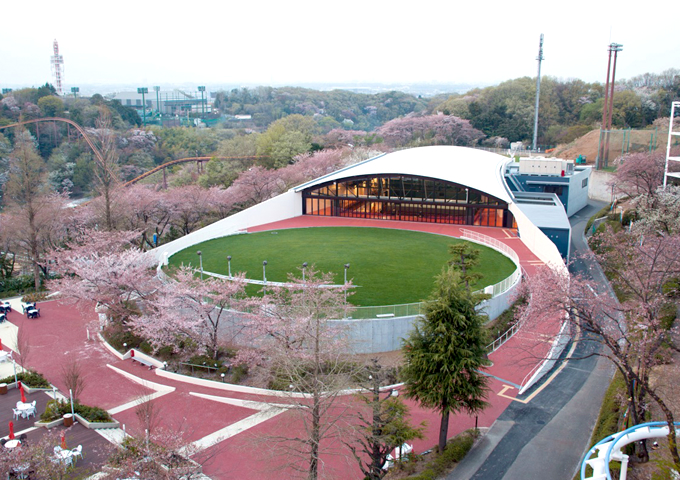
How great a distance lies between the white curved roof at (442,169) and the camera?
3928 centimetres

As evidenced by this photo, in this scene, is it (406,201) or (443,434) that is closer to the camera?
(443,434)

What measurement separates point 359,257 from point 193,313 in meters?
11.6

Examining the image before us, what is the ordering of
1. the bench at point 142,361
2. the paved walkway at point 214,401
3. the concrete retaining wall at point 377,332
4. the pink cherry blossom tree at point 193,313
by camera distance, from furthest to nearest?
the bench at point 142,361 < the concrete retaining wall at point 377,332 < the pink cherry blossom tree at point 193,313 < the paved walkway at point 214,401

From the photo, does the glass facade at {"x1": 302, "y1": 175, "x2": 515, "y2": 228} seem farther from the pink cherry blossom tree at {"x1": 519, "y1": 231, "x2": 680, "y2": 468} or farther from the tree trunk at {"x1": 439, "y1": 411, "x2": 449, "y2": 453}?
the tree trunk at {"x1": 439, "y1": 411, "x2": 449, "y2": 453}

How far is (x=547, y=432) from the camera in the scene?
16.5 meters

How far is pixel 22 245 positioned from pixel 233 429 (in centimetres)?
2461

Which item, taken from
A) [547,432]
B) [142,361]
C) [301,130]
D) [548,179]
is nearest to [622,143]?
[548,179]

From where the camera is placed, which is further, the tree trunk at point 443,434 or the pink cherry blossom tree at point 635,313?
the tree trunk at point 443,434

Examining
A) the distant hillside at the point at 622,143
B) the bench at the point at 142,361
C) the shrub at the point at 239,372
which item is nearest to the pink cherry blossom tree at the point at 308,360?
the shrub at the point at 239,372

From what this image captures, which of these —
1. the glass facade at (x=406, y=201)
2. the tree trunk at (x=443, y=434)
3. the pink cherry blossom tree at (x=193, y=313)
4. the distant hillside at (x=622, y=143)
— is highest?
the distant hillside at (x=622, y=143)

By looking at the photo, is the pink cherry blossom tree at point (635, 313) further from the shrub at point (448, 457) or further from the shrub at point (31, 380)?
the shrub at point (31, 380)

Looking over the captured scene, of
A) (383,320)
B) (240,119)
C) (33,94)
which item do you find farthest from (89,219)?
(240,119)

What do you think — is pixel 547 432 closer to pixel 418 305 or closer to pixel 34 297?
pixel 418 305

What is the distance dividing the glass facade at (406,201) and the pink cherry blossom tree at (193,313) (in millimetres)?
21436
